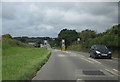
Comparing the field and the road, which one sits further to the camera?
the road

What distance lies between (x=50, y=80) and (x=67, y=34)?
112 metres

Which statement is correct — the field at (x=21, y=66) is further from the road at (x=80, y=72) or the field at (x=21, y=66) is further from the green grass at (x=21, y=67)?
the road at (x=80, y=72)

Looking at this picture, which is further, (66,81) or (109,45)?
(109,45)

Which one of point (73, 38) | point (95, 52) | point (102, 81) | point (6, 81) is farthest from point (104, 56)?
point (73, 38)

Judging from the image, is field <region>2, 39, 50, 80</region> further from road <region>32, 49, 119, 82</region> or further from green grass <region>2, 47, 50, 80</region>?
road <region>32, 49, 119, 82</region>

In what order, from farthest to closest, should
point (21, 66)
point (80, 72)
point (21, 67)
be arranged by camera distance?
1. point (21, 66)
2. point (21, 67)
3. point (80, 72)

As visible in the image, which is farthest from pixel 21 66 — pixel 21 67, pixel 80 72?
pixel 80 72

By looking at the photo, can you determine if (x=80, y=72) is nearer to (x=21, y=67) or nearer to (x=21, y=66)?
(x=21, y=67)

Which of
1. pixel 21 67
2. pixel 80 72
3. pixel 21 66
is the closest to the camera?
pixel 80 72

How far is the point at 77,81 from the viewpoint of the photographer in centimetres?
1005

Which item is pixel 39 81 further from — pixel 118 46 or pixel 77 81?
pixel 118 46

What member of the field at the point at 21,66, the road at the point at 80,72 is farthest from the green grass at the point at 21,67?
the road at the point at 80,72

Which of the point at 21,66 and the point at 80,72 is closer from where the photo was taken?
the point at 80,72

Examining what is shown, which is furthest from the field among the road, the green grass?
the road
